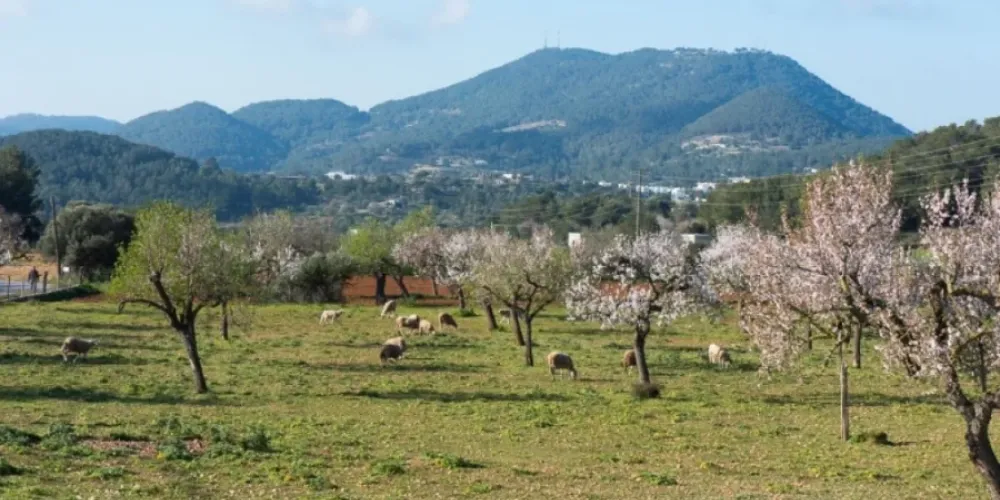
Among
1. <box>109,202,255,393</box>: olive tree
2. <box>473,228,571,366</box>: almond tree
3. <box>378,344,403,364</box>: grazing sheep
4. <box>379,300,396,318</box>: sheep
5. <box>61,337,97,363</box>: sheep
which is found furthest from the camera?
<box>379,300,396,318</box>: sheep

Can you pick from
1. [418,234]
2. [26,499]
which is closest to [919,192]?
[418,234]

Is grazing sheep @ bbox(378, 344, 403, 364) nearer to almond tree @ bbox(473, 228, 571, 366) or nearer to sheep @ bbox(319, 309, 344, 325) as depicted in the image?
almond tree @ bbox(473, 228, 571, 366)

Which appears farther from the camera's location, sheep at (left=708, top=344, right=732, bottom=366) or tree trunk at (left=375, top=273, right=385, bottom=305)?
tree trunk at (left=375, top=273, right=385, bottom=305)

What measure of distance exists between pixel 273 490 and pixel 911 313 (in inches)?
422

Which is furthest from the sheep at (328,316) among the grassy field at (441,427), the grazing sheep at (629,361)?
the grazing sheep at (629,361)

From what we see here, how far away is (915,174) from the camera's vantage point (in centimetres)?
10925

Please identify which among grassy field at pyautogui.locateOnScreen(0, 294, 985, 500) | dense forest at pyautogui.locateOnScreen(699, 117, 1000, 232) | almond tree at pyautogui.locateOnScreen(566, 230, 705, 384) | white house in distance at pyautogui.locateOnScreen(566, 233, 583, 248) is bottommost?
grassy field at pyautogui.locateOnScreen(0, 294, 985, 500)

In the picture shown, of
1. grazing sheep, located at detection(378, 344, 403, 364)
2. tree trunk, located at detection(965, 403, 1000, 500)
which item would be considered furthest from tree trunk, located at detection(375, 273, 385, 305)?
tree trunk, located at detection(965, 403, 1000, 500)

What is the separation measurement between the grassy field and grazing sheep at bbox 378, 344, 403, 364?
1.65 ft

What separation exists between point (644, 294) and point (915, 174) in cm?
7666

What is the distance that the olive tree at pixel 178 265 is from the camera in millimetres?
39031

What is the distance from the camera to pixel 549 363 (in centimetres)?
4300

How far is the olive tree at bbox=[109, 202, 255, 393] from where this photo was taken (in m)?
39.0

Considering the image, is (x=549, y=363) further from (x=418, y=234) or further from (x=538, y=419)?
(x=418, y=234)
